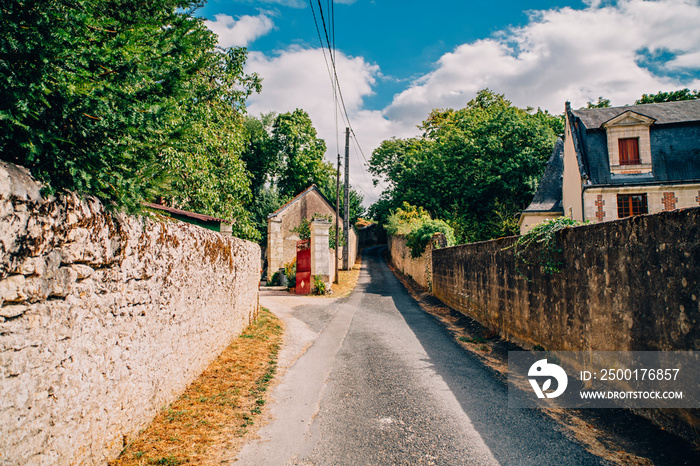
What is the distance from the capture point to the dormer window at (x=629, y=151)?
18595 millimetres

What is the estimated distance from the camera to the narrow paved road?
327 cm

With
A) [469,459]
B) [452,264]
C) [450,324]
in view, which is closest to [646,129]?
[452,264]

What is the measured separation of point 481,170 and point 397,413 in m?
27.0

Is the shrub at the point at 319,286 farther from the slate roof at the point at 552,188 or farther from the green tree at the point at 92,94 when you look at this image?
the slate roof at the point at 552,188

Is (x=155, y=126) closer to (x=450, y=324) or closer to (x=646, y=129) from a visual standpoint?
(x=450, y=324)

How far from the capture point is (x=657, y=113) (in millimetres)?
19109

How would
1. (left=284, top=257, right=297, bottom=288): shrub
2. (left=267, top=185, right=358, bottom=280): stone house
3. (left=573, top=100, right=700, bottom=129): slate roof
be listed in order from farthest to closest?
(left=267, top=185, right=358, bottom=280): stone house → (left=573, top=100, right=700, bottom=129): slate roof → (left=284, top=257, right=297, bottom=288): shrub

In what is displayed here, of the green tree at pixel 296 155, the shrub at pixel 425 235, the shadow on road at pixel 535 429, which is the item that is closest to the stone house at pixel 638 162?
the shrub at pixel 425 235

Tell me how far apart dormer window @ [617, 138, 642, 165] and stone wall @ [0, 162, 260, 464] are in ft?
68.8

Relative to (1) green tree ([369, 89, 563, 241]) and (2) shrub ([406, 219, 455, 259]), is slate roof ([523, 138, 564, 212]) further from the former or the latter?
(2) shrub ([406, 219, 455, 259])

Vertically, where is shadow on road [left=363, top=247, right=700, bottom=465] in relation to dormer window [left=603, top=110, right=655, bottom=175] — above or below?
below

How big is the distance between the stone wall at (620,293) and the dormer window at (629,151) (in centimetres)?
1553

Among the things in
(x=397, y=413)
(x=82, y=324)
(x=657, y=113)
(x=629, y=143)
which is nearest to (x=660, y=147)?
(x=629, y=143)

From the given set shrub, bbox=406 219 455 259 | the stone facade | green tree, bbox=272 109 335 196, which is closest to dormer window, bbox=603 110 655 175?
the stone facade
